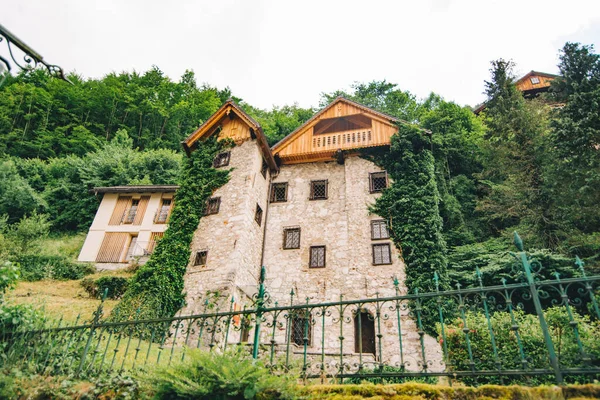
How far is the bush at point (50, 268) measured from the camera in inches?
750

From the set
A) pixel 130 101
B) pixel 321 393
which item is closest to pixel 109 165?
pixel 130 101

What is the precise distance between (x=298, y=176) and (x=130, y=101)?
25438mm

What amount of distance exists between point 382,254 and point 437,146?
772cm

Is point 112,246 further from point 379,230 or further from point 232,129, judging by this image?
point 379,230

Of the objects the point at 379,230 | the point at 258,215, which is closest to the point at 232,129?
the point at 258,215

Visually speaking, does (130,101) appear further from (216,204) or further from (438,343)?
(438,343)

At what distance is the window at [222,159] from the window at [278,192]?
9.52 ft

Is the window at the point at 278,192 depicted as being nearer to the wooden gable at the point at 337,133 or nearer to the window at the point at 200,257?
the wooden gable at the point at 337,133

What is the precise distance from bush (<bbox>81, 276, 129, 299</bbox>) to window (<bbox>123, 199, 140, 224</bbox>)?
6.23 meters

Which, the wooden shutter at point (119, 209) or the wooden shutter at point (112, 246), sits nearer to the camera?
the wooden shutter at point (112, 246)

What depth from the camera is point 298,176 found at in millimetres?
19359

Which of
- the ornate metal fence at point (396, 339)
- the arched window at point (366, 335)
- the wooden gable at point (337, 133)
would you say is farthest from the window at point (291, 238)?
the arched window at point (366, 335)

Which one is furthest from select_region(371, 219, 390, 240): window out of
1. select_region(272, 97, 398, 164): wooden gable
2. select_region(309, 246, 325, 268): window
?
select_region(272, 97, 398, 164): wooden gable

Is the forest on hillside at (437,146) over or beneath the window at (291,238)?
over
